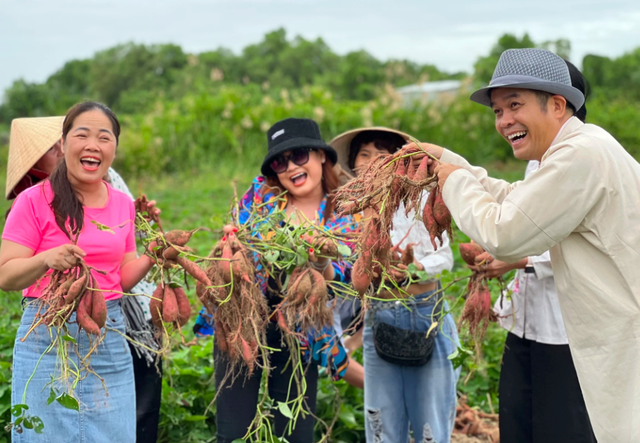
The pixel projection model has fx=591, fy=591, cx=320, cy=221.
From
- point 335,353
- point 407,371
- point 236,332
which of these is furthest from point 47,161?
point 407,371

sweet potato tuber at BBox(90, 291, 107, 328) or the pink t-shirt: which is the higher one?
the pink t-shirt

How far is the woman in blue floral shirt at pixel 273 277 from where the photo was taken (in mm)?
2604

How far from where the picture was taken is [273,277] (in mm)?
2570

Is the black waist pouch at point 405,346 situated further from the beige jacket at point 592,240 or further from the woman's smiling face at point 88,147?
the woman's smiling face at point 88,147

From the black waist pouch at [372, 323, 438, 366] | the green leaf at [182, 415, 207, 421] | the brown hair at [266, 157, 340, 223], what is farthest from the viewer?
the green leaf at [182, 415, 207, 421]

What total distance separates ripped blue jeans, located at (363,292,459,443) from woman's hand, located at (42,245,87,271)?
4.39 feet

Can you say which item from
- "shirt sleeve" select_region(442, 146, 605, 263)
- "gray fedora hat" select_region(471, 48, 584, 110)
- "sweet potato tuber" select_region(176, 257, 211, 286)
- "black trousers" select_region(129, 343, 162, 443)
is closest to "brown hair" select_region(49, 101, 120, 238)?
"sweet potato tuber" select_region(176, 257, 211, 286)

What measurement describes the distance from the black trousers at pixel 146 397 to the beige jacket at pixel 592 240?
5.48ft

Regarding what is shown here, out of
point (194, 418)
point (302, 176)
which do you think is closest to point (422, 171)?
point (302, 176)

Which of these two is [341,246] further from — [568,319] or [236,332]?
[568,319]

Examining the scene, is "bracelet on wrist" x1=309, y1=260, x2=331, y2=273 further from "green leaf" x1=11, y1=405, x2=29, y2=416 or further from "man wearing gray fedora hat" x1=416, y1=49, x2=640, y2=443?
"green leaf" x1=11, y1=405, x2=29, y2=416

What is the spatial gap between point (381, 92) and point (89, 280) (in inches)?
471

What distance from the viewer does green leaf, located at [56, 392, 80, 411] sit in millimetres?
2018

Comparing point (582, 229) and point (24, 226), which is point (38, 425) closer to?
point (24, 226)
